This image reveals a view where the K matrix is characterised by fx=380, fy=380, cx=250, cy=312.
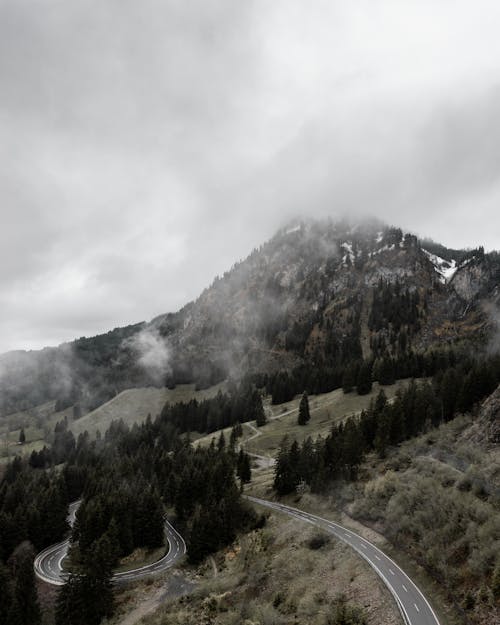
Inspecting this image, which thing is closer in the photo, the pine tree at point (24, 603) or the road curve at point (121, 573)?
the pine tree at point (24, 603)

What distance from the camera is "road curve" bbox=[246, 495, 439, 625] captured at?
91.0 feet

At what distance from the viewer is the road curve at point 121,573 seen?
59.4m

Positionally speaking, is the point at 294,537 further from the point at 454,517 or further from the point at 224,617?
the point at 454,517

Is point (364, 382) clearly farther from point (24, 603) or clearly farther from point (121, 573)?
point (24, 603)

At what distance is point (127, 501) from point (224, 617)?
41801 mm

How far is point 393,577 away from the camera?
34.3 m

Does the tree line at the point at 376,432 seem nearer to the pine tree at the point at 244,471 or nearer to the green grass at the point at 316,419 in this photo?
the pine tree at the point at 244,471

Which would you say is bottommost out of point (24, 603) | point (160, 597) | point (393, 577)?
point (160, 597)

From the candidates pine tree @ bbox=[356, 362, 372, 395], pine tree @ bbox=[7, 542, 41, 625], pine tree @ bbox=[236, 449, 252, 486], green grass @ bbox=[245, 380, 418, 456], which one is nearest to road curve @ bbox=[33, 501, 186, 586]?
pine tree @ bbox=[7, 542, 41, 625]

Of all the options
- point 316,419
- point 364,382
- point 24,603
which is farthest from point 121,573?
point 364,382

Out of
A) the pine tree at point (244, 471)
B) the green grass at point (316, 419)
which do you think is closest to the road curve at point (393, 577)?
the pine tree at point (244, 471)

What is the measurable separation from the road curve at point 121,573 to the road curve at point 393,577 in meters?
25.5

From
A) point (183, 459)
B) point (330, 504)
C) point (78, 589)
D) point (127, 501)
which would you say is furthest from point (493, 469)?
point (183, 459)

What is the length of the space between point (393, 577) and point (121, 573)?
1808 inches
